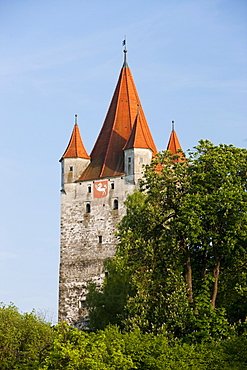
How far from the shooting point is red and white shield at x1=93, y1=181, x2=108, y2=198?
206 ft

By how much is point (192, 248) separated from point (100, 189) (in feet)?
87.7

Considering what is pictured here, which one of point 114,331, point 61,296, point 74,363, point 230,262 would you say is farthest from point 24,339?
point 61,296

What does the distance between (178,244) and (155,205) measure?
1991mm

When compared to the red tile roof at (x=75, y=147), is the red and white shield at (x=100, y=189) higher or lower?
lower

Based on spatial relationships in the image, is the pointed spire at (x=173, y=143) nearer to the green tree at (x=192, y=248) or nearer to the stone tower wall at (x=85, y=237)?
the stone tower wall at (x=85, y=237)

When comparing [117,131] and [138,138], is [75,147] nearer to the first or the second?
[117,131]

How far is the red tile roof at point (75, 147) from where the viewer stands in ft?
215

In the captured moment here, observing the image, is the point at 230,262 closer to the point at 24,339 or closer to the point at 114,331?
the point at 114,331

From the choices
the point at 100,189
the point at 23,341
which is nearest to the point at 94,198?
the point at 100,189

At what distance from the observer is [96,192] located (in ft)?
208

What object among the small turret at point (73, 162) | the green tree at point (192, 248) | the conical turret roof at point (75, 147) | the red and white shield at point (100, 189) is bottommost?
the green tree at point (192, 248)

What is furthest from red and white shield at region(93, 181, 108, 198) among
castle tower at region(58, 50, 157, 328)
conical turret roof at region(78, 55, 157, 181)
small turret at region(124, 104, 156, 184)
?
small turret at region(124, 104, 156, 184)

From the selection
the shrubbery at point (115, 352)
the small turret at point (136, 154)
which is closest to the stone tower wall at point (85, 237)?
the small turret at point (136, 154)

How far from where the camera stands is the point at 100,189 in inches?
2484
